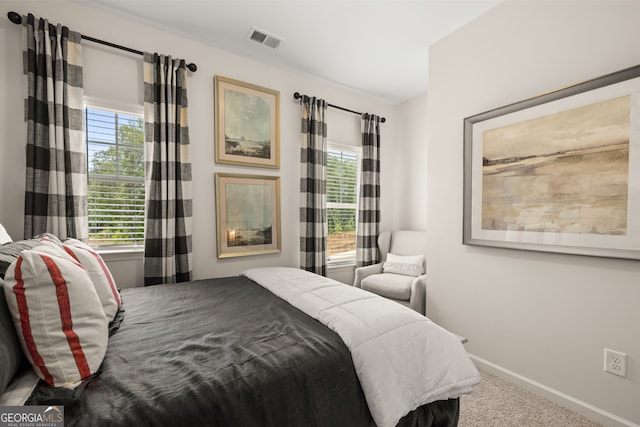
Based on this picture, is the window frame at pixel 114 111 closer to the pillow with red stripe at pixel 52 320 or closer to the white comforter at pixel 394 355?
the pillow with red stripe at pixel 52 320

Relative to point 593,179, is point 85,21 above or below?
above

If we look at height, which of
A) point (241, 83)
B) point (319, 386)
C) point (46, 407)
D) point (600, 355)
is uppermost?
point (241, 83)

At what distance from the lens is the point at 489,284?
85.4 inches

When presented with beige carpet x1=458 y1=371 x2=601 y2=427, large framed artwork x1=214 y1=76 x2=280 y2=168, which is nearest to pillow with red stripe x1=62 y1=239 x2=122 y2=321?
large framed artwork x1=214 y1=76 x2=280 y2=168

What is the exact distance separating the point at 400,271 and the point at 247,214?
5.99 ft

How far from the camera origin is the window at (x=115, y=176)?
2.27m

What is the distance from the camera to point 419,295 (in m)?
2.72

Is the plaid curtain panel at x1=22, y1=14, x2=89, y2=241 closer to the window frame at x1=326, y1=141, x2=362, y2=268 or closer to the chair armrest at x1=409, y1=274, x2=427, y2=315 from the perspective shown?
the window frame at x1=326, y1=141, x2=362, y2=268

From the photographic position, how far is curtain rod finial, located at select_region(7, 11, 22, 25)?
1.87m

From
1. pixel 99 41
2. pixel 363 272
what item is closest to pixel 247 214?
pixel 363 272

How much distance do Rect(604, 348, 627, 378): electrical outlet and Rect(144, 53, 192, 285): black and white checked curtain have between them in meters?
2.96

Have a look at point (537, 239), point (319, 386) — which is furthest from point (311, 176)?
point (319, 386)

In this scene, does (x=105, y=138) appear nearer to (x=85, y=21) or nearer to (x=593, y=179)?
(x=85, y=21)

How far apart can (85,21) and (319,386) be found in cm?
299
